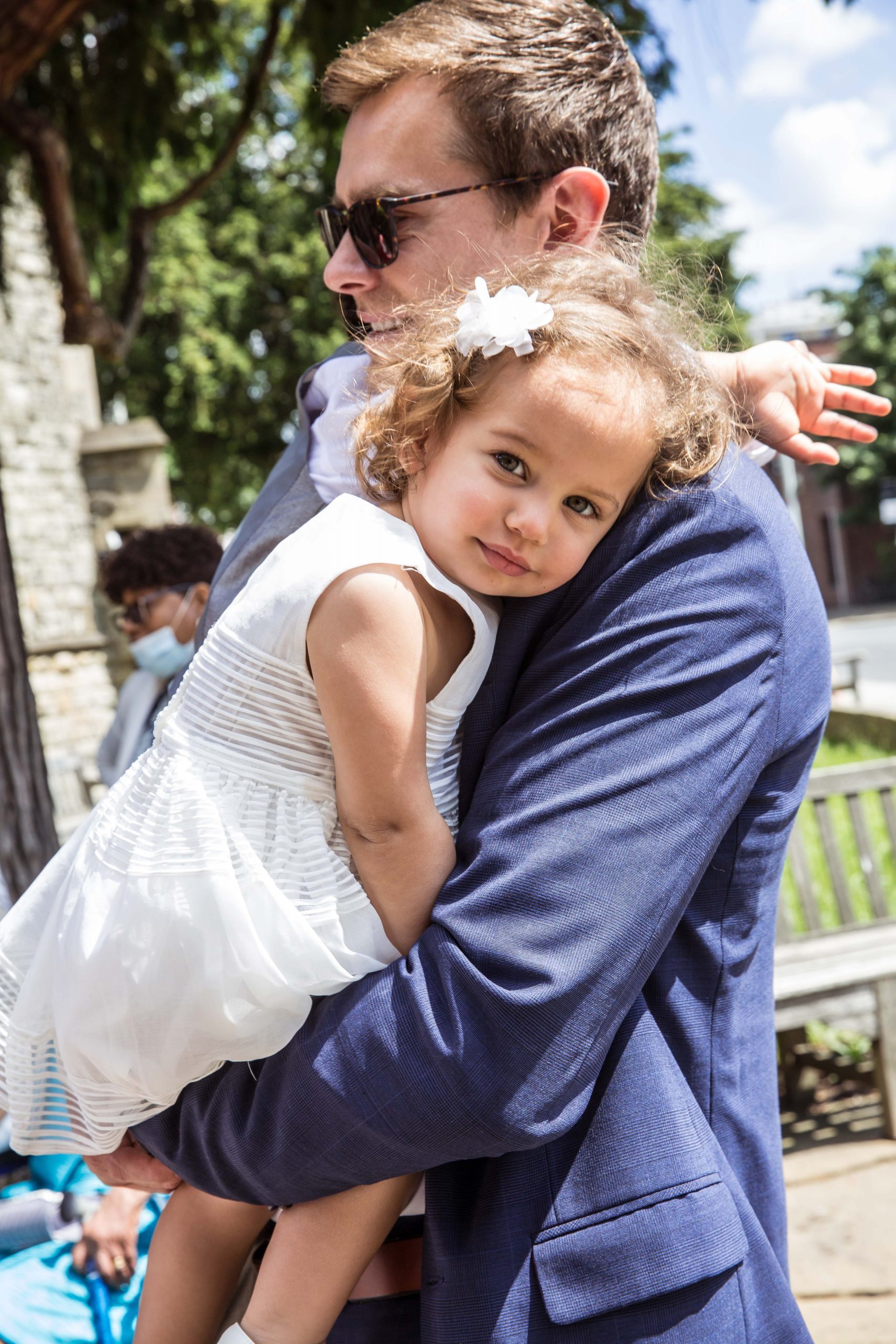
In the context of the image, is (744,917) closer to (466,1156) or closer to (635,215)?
(466,1156)

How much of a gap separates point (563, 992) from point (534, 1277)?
35 centimetres

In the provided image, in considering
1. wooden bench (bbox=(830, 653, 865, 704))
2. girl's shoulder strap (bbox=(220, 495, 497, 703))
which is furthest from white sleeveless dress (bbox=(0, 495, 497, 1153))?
wooden bench (bbox=(830, 653, 865, 704))

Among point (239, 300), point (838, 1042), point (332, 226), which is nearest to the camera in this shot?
point (332, 226)

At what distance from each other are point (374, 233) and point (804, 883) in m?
3.79

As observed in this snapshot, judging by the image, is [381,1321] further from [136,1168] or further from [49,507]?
[49,507]

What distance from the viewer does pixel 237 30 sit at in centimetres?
786

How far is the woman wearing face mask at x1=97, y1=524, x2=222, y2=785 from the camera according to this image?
13.9 ft

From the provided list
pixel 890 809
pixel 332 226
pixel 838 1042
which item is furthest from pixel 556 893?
pixel 838 1042

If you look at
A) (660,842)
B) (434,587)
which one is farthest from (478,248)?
(660,842)

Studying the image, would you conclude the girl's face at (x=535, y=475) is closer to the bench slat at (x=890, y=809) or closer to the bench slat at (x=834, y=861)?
the bench slat at (x=834, y=861)

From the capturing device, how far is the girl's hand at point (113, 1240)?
1.98 metres

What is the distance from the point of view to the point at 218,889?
1324 mm

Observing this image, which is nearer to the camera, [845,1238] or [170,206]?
[845,1238]

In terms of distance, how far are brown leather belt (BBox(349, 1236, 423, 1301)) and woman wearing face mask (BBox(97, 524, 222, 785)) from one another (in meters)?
2.88
